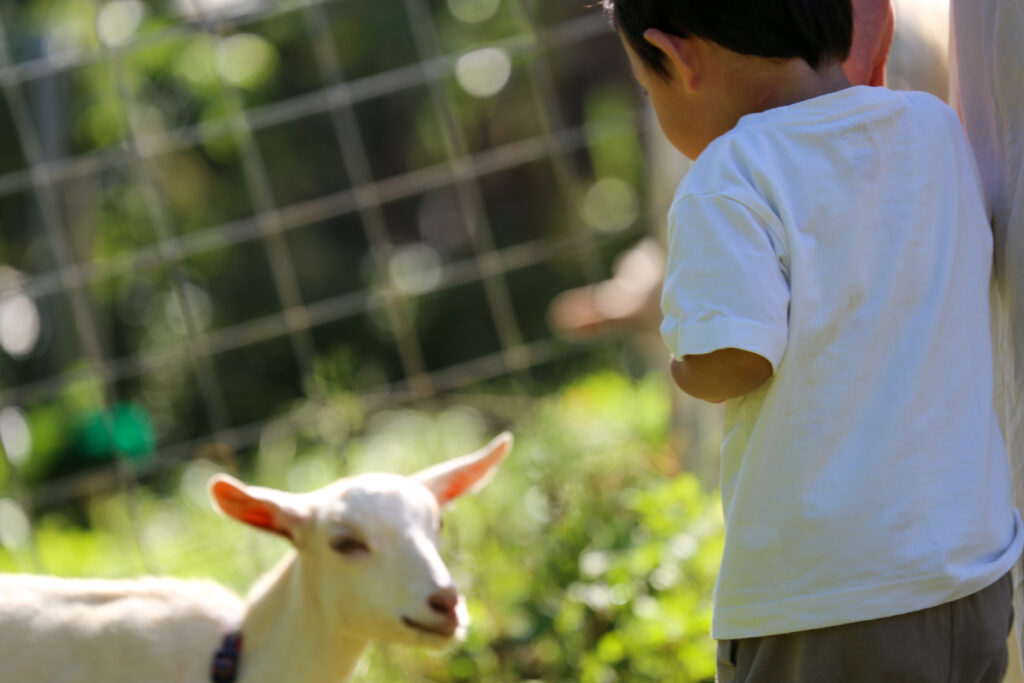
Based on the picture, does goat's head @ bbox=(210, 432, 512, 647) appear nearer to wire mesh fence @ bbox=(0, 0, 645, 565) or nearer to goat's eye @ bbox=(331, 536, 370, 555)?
goat's eye @ bbox=(331, 536, 370, 555)

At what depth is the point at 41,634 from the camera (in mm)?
2303

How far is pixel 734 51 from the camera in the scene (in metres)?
1.55

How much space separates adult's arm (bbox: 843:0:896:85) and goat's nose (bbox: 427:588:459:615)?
110 cm

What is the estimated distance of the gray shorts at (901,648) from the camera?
4.66ft

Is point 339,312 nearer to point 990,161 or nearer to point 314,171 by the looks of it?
point 990,161

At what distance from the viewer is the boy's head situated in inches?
59.9

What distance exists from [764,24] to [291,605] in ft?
4.75

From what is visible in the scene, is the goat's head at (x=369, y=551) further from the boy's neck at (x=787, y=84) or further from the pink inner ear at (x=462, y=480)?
the boy's neck at (x=787, y=84)

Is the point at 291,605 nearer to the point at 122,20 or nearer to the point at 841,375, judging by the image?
the point at 841,375

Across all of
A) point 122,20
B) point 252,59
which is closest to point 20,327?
point 122,20

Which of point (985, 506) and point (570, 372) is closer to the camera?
point (985, 506)

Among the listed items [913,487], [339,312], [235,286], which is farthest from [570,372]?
[913,487]

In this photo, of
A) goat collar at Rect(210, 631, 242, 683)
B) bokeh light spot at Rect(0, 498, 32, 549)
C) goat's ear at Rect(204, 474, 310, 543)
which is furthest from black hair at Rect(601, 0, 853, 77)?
bokeh light spot at Rect(0, 498, 32, 549)

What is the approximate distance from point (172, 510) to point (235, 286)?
756 centimetres
